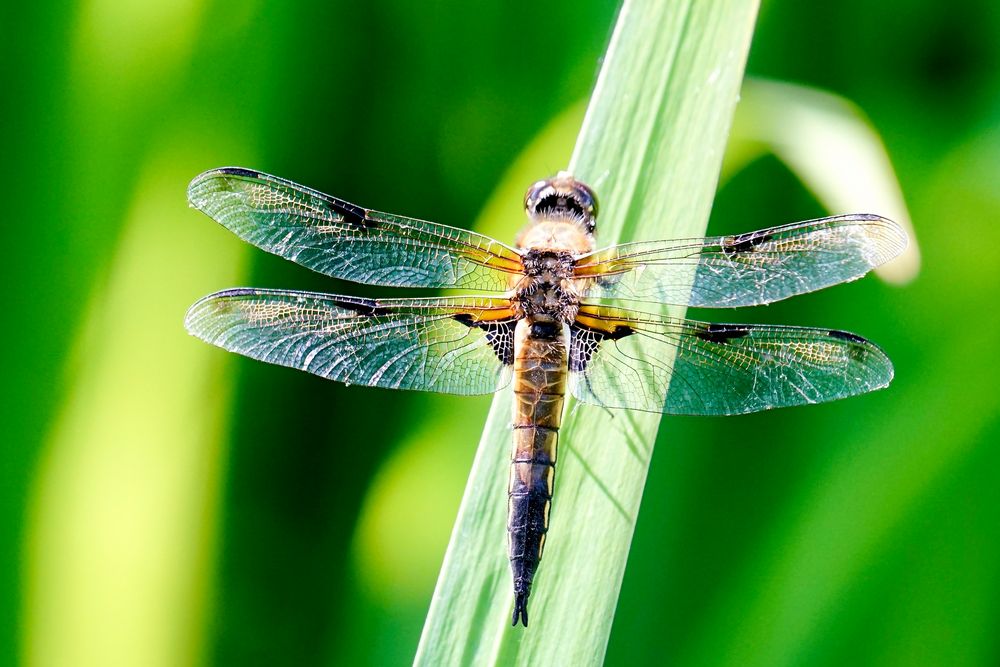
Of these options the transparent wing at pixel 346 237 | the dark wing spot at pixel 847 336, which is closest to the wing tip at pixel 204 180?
the transparent wing at pixel 346 237

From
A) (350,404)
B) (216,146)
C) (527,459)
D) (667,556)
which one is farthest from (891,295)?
(216,146)

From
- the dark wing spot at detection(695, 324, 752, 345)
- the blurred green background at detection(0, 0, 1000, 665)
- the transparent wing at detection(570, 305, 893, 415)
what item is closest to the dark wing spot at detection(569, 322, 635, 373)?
the transparent wing at detection(570, 305, 893, 415)

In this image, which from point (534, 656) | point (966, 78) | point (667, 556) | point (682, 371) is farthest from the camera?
point (966, 78)

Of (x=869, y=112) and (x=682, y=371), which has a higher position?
(x=869, y=112)

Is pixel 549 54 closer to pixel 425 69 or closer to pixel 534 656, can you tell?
pixel 425 69

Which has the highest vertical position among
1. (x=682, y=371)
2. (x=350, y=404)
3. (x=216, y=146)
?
(x=216, y=146)

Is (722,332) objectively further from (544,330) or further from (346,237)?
(346,237)

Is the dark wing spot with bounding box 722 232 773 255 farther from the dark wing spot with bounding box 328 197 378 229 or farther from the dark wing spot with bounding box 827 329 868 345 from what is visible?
the dark wing spot with bounding box 328 197 378 229
